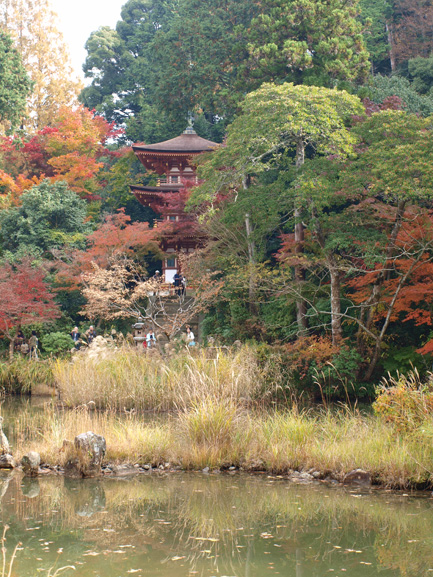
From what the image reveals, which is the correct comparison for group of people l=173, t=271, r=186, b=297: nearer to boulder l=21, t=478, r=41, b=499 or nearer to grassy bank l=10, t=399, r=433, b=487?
grassy bank l=10, t=399, r=433, b=487

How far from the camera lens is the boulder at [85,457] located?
6559 mm

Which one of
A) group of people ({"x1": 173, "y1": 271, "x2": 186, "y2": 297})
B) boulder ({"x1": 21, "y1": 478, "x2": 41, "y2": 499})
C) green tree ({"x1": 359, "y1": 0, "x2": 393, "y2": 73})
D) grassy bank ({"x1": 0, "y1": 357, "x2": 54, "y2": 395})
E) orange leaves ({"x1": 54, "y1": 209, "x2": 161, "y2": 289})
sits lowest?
grassy bank ({"x1": 0, "y1": 357, "x2": 54, "y2": 395})

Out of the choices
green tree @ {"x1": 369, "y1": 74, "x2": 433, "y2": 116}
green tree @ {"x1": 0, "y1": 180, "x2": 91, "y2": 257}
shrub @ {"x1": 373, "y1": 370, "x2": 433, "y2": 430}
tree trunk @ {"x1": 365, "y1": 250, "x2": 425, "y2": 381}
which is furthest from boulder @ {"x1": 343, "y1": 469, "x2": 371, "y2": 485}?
green tree @ {"x1": 0, "y1": 180, "x2": 91, "y2": 257}

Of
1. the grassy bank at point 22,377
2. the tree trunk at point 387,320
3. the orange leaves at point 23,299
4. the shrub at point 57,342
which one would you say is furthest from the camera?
the shrub at point 57,342

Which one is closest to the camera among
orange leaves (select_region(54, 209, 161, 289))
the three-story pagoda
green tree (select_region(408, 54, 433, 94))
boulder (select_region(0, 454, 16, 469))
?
boulder (select_region(0, 454, 16, 469))

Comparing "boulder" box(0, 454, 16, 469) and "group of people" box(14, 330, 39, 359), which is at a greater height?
"boulder" box(0, 454, 16, 469)

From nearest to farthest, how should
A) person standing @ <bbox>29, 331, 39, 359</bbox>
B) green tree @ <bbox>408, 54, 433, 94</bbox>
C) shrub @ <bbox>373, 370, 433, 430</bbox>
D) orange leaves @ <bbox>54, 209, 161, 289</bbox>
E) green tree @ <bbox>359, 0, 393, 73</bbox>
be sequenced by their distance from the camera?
shrub @ <bbox>373, 370, 433, 430</bbox> → person standing @ <bbox>29, 331, 39, 359</bbox> → orange leaves @ <bbox>54, 209, 161, 289</bbox> → green tree @ <bbox>408, 54, 433, 94</bbox> → green tree @ <bbox>359, 0, 393, 73</bbox>

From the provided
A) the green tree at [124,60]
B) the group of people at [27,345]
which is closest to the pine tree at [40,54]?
the green tree at [124,60]

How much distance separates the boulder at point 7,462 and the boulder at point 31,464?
1.40 feet

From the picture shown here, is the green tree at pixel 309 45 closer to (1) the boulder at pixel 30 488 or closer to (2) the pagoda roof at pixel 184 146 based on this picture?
(2) the pagoda roof at pixel 184 146

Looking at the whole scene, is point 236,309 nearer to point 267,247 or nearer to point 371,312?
point 267,247

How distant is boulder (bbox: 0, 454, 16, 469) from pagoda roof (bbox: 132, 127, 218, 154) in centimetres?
1762

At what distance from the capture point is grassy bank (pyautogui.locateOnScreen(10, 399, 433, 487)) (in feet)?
20.0

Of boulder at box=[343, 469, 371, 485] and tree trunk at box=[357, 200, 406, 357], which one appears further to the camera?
tree trunk at box=[357, 200, 406, 357]
